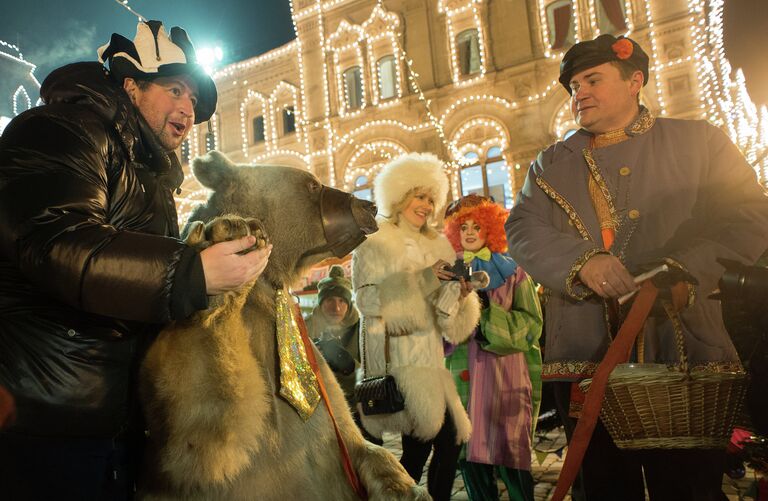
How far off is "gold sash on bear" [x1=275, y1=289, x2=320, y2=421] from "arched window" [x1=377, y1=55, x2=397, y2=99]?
698 inches

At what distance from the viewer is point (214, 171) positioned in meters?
1.88

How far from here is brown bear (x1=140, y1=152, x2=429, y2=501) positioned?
1.36 m

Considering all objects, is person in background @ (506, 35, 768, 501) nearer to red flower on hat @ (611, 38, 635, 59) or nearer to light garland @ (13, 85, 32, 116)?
red flower on hat @ (611, 38, 635, 59)

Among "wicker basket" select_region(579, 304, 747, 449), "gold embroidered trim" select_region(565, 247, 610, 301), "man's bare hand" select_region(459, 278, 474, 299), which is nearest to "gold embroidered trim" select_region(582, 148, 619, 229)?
"gold embroidered trim" select_region(565, 247, 610, 301)

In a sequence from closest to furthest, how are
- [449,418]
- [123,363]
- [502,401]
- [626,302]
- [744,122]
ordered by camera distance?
[123,363], [626,302], [449,418], [502,401], [744,122]

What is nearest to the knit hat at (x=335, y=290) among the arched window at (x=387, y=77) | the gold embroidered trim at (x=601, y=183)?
the gold embroidered trim at (x=601, y=183)

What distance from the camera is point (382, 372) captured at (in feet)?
12.4

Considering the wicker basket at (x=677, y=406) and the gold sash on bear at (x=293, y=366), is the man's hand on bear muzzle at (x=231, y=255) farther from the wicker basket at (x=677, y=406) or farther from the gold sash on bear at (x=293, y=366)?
the wicker basket at (x=677, y=406)

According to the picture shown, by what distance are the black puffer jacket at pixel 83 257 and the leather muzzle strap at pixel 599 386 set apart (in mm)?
1421

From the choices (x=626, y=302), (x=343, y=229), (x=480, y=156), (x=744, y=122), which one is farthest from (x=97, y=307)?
(x=744, y=122)

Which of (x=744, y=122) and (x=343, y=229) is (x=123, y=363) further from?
(x=744, y=122)

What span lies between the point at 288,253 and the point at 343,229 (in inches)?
9.4

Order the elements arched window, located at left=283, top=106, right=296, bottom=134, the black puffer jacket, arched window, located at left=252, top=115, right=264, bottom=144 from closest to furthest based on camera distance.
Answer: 1. the black puffer jacket
2. arched window, located at left=283, top=106, right=296, bottom=134
3. arched window, located at left=252, top=115, right=264, bottom=144

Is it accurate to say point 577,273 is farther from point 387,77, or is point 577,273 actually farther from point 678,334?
point 387,77
